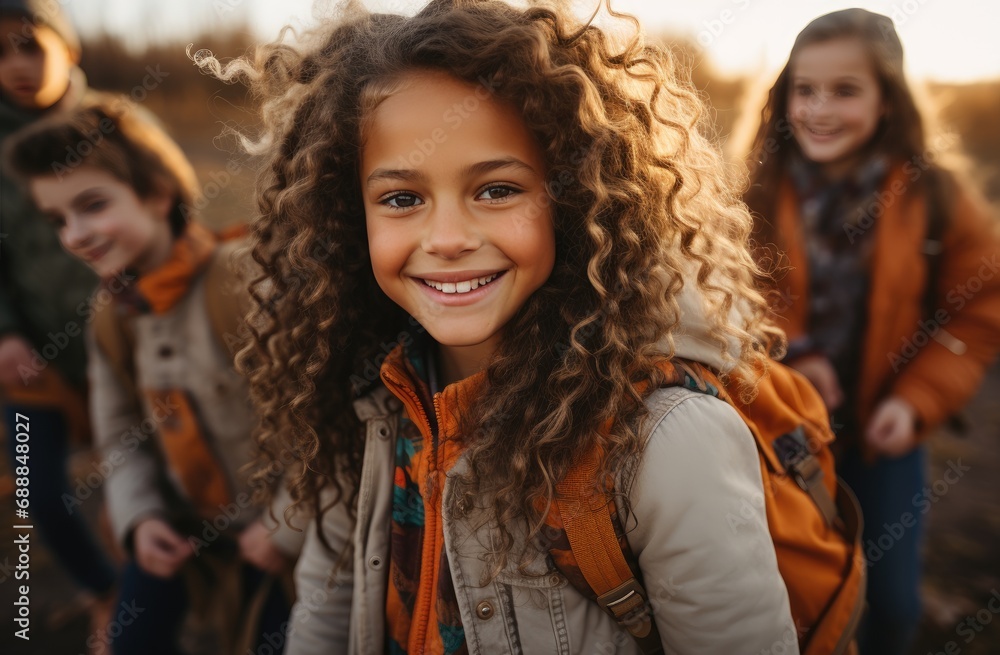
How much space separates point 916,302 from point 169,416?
244 centimetres

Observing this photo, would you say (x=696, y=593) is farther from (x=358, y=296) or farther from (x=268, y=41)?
(x=268, y=41)

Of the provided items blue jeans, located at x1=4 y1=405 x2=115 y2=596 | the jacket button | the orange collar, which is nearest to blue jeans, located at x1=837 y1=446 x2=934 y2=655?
the jacket button

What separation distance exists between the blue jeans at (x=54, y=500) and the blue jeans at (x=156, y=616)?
0.68 m

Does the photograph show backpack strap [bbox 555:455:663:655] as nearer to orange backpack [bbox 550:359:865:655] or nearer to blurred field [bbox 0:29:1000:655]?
orange backpack [bbox 550:359:865:655]

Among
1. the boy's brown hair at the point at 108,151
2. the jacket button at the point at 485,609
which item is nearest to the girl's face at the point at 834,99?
the jacket button at the point at 485,609

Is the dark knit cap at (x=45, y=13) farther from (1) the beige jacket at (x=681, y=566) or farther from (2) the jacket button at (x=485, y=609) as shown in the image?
(2) the jacket button at (x=485, y=609)

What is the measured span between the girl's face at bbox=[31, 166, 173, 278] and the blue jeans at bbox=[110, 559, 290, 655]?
1030 mm

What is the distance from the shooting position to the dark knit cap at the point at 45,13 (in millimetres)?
2418

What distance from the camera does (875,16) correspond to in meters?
1.86

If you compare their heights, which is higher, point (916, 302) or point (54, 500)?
point (916, 302)

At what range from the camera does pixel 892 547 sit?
2027 millimetres

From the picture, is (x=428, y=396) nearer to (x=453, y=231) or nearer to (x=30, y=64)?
(x=453, y=231)

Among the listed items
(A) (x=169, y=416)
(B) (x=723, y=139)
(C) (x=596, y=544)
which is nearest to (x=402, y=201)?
(C) (x=596, y=544)

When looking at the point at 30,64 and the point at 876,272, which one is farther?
the point at 30,64
